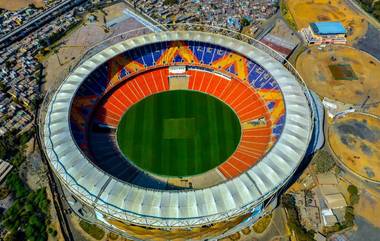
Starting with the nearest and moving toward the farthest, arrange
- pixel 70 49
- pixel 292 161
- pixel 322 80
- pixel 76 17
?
pixel 292 161, pixel 322 80, pixel 70 49, pixel 76 17

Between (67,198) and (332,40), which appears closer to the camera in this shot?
(67,198)

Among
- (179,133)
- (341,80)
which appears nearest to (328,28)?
(341,80)

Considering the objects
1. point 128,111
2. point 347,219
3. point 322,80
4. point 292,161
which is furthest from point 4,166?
point 322,80

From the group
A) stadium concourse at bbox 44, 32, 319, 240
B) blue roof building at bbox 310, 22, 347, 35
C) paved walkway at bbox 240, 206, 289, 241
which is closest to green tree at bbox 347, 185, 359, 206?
paved walkway at bbox 240, 206, 289, 241

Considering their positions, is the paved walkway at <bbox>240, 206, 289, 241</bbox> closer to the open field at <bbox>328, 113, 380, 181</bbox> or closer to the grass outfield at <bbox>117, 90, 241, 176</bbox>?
the grass outfield at <bbox>117, 90, 241, 176</bbox>

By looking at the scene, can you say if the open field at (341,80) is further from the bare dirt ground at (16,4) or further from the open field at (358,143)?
the bare dirt ground at (16,4)

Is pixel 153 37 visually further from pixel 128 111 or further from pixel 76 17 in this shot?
pixel 76 17
